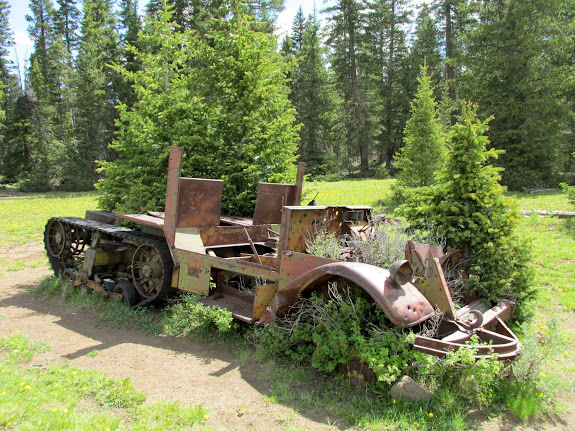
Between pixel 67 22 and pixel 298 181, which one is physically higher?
pixel 67 22

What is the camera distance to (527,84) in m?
19.4

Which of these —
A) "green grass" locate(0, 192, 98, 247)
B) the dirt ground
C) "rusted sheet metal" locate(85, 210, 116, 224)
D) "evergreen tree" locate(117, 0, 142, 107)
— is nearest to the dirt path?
the dirt ground

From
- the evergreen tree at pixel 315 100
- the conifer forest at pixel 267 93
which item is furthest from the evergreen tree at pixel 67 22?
the evergreen tree at pixel 315 100

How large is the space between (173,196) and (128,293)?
1.75 metres

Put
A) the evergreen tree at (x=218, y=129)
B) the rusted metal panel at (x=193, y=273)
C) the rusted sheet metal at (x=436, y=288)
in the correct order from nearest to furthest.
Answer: the rusted sheet metal at (x=436, y=288), the rusted metal panel at (x=193, y=273), the evergreen tree at (x=218, y=129)

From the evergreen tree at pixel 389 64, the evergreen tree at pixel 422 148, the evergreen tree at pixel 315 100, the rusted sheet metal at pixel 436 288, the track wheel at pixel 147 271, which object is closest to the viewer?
the rusted sheet metal at pixel 436 288

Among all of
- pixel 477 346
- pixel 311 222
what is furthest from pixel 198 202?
pixel 477 346

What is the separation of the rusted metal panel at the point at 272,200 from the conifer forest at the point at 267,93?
163cm

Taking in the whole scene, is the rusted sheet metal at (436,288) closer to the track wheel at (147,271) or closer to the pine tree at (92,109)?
the track wheel at (147,271)

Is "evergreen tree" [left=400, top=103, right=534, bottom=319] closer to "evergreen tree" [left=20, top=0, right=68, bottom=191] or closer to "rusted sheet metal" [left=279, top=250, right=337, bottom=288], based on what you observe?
"rusted sheet metal" [left=279, top=250, right=337, bottom=288]

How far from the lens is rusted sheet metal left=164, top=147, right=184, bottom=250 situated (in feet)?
18.5

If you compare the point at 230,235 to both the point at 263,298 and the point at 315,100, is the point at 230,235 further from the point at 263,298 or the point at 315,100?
the point at 315,100

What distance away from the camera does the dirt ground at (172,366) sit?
3.43 meters

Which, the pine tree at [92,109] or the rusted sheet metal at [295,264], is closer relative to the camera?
the rusted sheet metal at [295,264]
